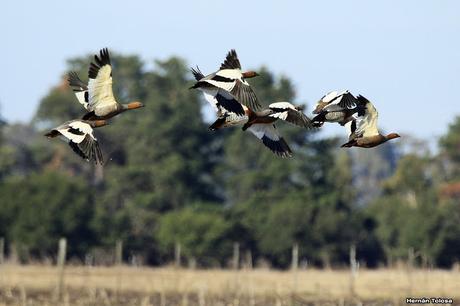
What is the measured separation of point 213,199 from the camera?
6888 cm

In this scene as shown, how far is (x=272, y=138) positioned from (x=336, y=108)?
1.49 meters

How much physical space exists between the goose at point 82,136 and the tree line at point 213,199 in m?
41.7

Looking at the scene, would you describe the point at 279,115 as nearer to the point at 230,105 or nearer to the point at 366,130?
the point at 230,105

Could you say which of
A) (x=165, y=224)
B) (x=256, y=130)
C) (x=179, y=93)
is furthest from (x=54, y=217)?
(x=256, y=130)

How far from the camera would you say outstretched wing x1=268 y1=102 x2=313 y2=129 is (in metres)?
14.2

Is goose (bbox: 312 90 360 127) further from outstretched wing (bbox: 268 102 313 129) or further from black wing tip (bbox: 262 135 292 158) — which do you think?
black wing tip (bbox: 262 135 292 158)

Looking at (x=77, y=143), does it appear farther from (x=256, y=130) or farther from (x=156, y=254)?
(x=156, y=254)

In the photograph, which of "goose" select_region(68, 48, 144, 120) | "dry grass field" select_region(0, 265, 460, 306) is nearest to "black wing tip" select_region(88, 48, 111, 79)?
"goose" select_region(68, 48, 144, 120)

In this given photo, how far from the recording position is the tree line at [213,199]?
6000 cm

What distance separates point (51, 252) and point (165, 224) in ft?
22.2

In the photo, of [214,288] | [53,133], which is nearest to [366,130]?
[53,133]

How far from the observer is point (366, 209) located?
68375mm

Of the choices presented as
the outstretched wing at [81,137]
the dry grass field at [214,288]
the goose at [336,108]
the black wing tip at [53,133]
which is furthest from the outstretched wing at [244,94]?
the dry grass field at [214,288]

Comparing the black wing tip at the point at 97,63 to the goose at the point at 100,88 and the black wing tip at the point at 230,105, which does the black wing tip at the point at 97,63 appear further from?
the black wing tip at the point at 230,105
